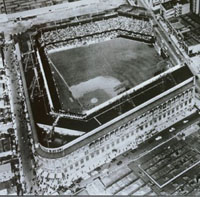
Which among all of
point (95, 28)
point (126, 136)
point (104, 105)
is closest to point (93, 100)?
point (104, 105)

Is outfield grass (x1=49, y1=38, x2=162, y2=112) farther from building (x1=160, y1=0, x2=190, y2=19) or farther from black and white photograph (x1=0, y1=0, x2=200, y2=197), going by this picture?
building (x1=160, y1=0, x2=190, y2=19)

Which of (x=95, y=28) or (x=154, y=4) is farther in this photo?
(x=154, y=4)

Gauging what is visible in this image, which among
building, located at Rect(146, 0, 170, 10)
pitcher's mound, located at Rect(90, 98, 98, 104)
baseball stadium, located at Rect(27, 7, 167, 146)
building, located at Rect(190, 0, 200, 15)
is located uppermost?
building, located at Rect(146, 0, 170, 10)

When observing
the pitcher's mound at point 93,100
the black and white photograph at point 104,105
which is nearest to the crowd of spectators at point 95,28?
the black and white photograph at point 104,105

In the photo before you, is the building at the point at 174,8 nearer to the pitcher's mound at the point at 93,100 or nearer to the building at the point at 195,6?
the building at the point at 195,6

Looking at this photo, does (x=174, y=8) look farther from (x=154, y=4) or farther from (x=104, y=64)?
(x=104, y=64)

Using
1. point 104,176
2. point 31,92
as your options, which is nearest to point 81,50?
point 31,92

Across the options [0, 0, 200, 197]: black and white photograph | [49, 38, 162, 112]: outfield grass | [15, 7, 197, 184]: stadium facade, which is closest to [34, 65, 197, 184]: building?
[15, 7, 197, 184]: stadium facade
